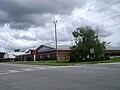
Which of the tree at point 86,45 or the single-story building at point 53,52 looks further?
the single-story building at point 53,52

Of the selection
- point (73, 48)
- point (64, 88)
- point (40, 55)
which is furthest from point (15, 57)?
point (64, 88)

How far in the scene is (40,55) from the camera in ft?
347

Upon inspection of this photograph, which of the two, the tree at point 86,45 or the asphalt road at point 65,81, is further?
the tree at point 86,45

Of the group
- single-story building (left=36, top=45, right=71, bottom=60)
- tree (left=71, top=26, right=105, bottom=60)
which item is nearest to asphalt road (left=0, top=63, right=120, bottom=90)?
tree (left=71, top=26, right=105, bottom=60)

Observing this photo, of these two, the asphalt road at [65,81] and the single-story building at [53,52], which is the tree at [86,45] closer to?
the single-story building at [53,52]

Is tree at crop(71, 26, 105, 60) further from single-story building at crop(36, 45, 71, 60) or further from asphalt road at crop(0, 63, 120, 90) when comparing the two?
asphalt road at crop(0, 63, 120, 90)

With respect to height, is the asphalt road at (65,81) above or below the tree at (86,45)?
below

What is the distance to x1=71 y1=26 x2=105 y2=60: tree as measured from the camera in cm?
6059

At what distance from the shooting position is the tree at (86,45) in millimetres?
60594

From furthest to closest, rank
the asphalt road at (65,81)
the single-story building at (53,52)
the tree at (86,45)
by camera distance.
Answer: the single-story building at (53,52) → the tree at (86,45) → the asphalt road at (65,81)

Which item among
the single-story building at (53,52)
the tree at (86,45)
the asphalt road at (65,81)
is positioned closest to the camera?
the asphalt road at (65,81)

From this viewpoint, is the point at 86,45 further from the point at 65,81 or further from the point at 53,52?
the point at 65,81

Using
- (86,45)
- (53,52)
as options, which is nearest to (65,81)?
(86,45)

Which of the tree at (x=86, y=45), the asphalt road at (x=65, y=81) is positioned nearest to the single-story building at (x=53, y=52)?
the tree at (x=86, y=45)
